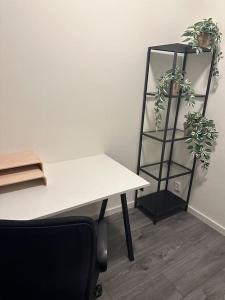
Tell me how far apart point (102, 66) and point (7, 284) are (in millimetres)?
1586

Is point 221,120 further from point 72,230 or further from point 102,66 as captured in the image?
point 72,230

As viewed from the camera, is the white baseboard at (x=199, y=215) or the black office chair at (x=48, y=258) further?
the white baseboard at (x=199, y=215)

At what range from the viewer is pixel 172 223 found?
231 centimetres

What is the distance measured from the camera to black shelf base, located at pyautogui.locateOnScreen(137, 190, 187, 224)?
2.32 m

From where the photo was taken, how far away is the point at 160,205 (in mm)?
2410

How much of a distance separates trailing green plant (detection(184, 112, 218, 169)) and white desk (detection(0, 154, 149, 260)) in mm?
727

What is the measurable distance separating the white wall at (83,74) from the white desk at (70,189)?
0.64ft

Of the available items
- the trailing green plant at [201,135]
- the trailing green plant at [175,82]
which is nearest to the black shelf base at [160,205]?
the trailing green plant at [201,135]

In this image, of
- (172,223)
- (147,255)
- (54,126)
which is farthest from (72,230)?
(172,223)

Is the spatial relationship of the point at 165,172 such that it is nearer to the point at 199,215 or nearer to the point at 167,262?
the point at 199,215

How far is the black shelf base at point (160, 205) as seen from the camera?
91.4 inches

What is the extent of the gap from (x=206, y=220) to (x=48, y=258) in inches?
75.9

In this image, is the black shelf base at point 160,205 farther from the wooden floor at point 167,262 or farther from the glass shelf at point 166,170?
the glass shelf at point 166,170

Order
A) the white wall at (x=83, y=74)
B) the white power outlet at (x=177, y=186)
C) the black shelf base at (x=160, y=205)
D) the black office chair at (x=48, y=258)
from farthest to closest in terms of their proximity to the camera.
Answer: the white power outlet at (x=177, y=186) < the black shelf base at (x=160, y=205) < the white wall at (x=83, y=74) < the black office chair at (x=48, y=258)
